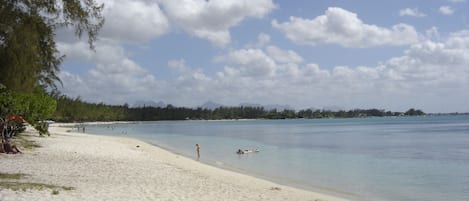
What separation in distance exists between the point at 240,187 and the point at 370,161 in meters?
19.3

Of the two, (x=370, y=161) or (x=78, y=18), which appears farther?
(x=370, y=161)

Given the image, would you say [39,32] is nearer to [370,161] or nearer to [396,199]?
[396,199]

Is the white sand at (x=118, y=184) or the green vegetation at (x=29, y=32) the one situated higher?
the green vegetation at (x=29, y=32)

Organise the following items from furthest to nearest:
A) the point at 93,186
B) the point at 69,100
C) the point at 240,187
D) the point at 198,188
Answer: the point at 69,100 → the point at 240,187 → the point at 198,188 → the point at 93,186

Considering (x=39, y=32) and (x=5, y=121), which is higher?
(x=39, y=32)

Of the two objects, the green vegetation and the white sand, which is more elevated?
the green vegetation

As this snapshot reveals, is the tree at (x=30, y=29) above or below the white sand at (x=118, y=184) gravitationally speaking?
above

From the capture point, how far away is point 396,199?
59.8ft

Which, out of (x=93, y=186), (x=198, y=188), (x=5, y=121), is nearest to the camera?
(x=93, y=186)

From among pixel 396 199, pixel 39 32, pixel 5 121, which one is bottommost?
pixel 396 199

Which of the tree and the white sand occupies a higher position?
the tree

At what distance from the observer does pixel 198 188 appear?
15.7 meters

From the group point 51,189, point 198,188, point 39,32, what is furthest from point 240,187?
point 39,32

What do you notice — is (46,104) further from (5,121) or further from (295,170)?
(295,170)
